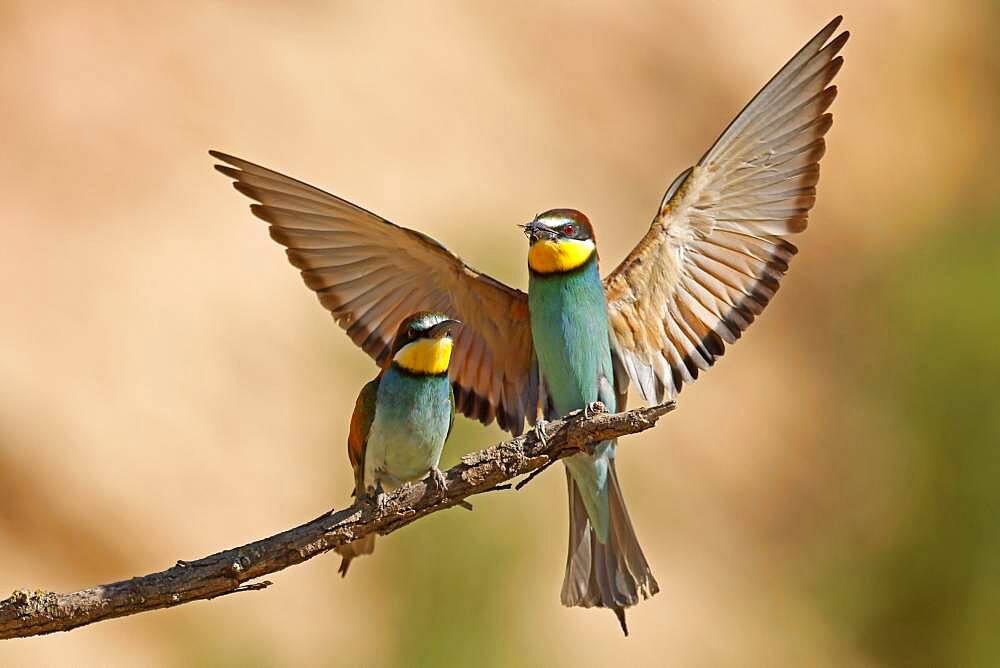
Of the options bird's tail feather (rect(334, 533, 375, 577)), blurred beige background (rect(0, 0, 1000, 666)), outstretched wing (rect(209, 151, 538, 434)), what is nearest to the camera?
bird's tail feather (rect(334, 533, 375, 577))

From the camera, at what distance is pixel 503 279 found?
14.6 ft

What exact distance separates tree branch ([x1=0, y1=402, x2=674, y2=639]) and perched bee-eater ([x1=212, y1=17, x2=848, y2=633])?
1.73 ft

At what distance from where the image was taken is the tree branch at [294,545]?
5.54 feet

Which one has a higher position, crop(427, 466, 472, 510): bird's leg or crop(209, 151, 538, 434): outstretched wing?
crop(209, 151, 538, 434): outstretched wing

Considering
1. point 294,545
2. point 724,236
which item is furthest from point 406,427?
point 724,236

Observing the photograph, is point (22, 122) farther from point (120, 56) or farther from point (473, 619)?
point (473, 619)

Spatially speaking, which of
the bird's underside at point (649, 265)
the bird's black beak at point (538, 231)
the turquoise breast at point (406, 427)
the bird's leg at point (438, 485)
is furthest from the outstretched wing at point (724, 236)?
the bird's leg at point (438, 485)

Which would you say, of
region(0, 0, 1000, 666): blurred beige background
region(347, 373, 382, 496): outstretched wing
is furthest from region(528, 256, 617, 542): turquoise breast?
region(0, 0, 1000, 666): blurred beige background

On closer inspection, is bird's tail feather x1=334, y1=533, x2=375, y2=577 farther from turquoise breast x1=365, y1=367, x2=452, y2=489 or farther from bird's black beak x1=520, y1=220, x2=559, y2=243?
bird's black beak x1=520, y1=220, x2=559, y2=243

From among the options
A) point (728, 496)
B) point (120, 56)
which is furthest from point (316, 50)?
point (728, 496)

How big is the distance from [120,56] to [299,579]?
208 centimetres

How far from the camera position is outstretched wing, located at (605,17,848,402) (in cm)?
228

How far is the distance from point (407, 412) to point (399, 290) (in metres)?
0.33

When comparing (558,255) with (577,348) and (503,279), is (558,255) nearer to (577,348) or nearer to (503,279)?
(577,348)
